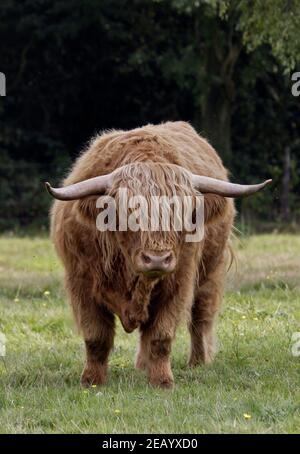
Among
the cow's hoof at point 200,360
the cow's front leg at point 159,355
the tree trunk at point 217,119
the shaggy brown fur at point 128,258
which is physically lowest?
the cow's hoof at point 200,360

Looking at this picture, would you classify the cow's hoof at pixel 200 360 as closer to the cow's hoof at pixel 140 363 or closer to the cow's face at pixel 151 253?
the cow's hoof at pixel 140 363

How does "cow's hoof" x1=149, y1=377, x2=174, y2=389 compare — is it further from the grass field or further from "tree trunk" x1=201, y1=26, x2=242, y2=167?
"tree trunk" x1=201, y1=26, x2=242, y2=167

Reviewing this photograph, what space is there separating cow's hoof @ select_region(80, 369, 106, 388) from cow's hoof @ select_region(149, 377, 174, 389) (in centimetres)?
33

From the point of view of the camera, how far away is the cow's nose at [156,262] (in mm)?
6387

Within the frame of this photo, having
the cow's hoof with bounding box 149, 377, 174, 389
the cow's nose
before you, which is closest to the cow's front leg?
the cow's hoof with bounding box 149, 377, 174, 389

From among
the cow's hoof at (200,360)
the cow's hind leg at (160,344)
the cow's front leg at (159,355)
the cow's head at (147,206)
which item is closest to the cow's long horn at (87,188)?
the cow's head at (147,206)

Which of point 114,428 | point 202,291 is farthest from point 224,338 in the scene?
point 114,428

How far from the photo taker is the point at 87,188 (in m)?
6.77

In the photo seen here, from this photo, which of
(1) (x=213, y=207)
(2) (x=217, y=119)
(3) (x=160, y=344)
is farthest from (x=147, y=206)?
Result: (2) (x=217, y=119)

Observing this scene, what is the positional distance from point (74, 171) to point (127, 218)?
3.04ft

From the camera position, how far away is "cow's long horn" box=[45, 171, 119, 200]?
670 cm

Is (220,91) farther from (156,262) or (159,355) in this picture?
(156,262)

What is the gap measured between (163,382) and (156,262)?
0.96 m

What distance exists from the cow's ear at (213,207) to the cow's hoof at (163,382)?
3.31ft
